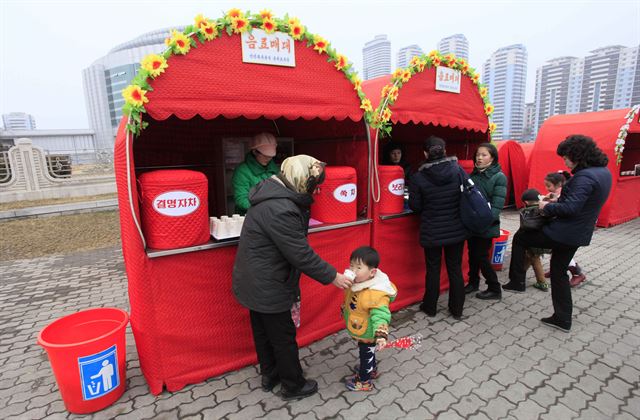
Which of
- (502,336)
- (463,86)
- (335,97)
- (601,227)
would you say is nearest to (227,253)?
(335,97)

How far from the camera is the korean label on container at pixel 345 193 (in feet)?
10.5

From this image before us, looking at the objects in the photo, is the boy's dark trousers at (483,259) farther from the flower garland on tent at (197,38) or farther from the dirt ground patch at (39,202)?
the dirt ground patch at (39,202)

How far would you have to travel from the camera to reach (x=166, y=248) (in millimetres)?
2398

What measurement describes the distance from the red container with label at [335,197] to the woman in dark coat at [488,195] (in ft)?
5.02

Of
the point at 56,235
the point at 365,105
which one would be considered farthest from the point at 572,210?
the point at 56,235

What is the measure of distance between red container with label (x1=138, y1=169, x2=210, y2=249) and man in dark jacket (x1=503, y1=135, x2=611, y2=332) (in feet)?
10.2

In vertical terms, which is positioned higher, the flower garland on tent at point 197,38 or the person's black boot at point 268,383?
the flower garland on tent at point 197,38

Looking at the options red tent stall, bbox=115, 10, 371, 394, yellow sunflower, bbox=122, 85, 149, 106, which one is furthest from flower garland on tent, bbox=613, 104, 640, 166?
yellow sunflower, bbox=122, 85, 149, 106

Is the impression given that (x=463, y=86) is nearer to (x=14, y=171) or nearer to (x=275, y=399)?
(x=275, y=399)

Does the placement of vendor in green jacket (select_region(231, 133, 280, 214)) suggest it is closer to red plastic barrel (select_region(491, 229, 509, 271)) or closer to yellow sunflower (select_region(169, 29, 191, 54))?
yellow sunflower (select_region(169, 29, 191, 54))

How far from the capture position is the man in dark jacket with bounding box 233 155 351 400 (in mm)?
2119

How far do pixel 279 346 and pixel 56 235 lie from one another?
8103 mm

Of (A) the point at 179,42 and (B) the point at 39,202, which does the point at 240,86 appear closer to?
(A) the point at 179,42

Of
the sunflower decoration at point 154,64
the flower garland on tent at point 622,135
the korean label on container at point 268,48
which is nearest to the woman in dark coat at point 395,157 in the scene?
the korean label on container at point 268,48
